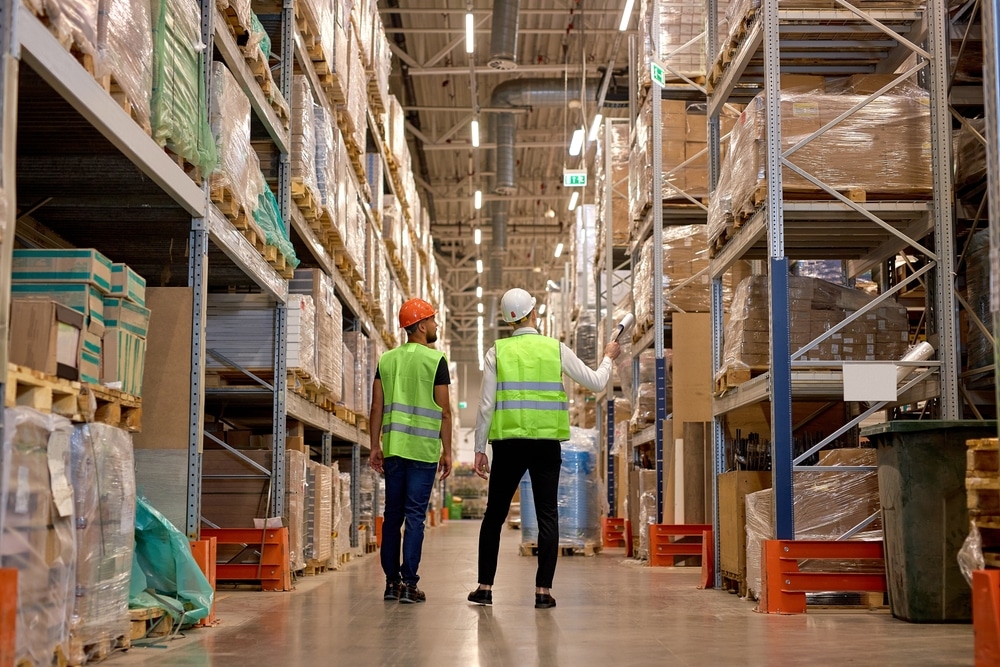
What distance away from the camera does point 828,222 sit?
296 inches

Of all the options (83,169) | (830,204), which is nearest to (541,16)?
(830,204)

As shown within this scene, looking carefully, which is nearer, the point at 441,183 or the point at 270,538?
the point at 270,538

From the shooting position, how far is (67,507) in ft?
12.9

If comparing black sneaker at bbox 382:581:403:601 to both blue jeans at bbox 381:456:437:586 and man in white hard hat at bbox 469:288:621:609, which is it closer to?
blue jeans at bbox 381:456:437:586

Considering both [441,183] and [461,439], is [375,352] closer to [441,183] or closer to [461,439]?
[441,183]

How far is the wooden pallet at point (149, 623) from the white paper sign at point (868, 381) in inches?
154

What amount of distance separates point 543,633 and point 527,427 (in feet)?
4.47

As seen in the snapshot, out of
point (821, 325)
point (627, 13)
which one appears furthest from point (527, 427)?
point (627, 13)

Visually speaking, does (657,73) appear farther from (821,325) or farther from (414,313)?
(414,313)

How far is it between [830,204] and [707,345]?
3726 millimetres

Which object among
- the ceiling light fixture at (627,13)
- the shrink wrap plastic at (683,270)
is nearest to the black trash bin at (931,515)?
the shrink wrap plastic at (683,270)

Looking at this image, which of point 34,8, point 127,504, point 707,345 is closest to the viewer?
point 34,8

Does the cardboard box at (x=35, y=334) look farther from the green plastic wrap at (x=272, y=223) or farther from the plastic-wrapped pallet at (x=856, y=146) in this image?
the plastic-wrapped pallet at (x=856, y=146)

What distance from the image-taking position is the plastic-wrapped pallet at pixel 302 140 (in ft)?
28.3
